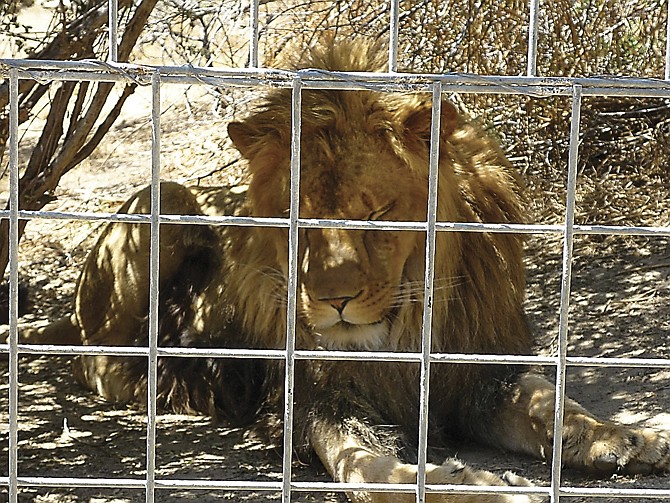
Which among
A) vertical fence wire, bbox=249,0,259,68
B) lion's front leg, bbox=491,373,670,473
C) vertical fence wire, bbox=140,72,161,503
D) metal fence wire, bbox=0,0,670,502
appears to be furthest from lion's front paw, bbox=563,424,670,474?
vertical fence wire, bbox=249,0,259,68

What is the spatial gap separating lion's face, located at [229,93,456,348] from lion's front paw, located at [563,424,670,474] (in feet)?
2.16

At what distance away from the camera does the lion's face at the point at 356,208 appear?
314cm

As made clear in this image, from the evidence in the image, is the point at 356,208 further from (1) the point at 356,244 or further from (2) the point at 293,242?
(2) the point at 293,242

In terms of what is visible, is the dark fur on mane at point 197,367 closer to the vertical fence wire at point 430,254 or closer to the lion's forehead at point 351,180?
the lion's forehead at point 351,180

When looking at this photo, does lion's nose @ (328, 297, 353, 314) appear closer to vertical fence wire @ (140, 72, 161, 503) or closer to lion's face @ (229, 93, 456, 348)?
lion's face @ (229, 93, 456, 348)

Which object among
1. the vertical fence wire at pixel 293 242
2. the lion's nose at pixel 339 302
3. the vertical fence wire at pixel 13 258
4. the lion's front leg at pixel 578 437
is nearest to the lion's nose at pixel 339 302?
the lion's nose at pixel 339 302

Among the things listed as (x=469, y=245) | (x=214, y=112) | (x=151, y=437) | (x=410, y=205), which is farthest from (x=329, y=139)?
(x=214, y=112)

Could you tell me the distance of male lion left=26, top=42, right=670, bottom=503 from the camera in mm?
3133

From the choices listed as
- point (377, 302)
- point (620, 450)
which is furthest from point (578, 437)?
point (377, 302)

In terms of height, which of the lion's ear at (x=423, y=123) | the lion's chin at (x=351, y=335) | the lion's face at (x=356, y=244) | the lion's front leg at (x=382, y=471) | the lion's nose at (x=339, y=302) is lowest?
the lion's front leg at (x=382, y=471)

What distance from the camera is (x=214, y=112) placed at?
6.52 metres

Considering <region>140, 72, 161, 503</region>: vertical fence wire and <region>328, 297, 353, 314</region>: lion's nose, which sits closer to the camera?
<region>140, 72, 161, 503</region>: vertical fence wire

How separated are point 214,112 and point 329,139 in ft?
11.0

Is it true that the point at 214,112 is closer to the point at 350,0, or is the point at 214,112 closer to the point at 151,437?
the point at 350,0
